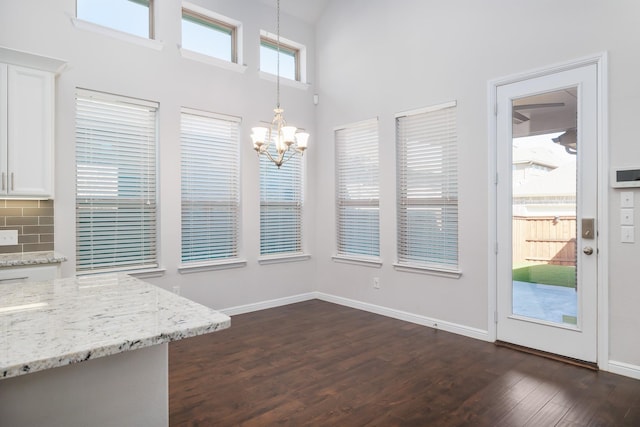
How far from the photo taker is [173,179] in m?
4.25

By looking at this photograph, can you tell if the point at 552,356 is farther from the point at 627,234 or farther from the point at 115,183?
the point at 115,183

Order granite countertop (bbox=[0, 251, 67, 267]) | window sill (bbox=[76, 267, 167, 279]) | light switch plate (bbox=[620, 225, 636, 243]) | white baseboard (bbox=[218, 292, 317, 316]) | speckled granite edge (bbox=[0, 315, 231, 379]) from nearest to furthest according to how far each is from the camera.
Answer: speckled granite edge (bbox=[0, 315, 231, 379]) < granite countertop (bbox=[0, 251, 67, 267]) < light switch plate (bbox=[620, 225, 636, 243]) < window sill (bbox=[76, 267, 167, 279]) < white baseboard (bbox=[218, 292, 317, 316])

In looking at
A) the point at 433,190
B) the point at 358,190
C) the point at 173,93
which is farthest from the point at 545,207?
the point at 173,93

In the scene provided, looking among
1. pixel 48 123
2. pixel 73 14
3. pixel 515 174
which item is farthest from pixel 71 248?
pixel 515 174

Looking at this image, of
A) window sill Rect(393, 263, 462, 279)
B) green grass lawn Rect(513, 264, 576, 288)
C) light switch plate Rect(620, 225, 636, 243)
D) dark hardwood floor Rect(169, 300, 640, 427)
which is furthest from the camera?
window sill Rect(393, 263, 462, 279)

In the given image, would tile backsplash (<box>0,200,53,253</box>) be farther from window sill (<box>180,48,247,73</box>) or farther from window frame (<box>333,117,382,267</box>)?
window frame (<box>333,117,382,267</box>)

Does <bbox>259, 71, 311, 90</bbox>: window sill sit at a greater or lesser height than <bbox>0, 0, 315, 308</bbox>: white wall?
greater

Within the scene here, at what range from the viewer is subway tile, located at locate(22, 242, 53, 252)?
11.2 ft

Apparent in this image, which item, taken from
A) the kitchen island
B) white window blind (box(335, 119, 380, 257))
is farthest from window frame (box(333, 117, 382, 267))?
the kitchen island

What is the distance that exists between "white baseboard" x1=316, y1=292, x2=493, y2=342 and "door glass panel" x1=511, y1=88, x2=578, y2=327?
470 millimetres

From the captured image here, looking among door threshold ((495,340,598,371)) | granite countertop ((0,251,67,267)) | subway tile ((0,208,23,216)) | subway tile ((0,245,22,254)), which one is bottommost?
door threshold ((495,340,598,371))

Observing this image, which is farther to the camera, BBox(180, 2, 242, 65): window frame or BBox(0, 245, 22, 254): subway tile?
BBox(180, 2, 242, 65): window frame

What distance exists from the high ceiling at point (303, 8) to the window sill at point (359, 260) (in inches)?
129

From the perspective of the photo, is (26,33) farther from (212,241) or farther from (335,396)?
(335,396)
